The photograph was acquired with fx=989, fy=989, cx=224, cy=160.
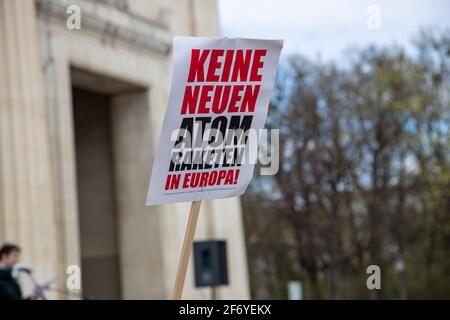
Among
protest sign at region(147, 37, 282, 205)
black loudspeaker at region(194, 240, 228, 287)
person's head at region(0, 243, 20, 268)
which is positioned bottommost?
black loudspeaker at region(194, 240, 228, 287)

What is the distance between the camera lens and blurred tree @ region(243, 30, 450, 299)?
42812 millimetres

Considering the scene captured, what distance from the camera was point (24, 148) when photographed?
734 inches

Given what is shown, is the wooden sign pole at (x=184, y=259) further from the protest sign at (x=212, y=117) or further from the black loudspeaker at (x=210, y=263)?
the black loudspeaker at (x=210, y=263)

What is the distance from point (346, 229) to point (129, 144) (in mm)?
22673

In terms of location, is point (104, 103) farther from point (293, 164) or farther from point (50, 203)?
point (293, 164)

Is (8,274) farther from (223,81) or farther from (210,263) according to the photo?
(210,263)

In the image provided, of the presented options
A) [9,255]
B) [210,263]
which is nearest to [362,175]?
[210,263]

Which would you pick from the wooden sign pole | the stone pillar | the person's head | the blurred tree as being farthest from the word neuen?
the blurred tree

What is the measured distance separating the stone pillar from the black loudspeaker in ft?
9.09

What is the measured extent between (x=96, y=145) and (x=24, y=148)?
7.03 meters

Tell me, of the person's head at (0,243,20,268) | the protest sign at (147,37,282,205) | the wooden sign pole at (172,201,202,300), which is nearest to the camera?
the wooden sign pole at (172,201,202,300)

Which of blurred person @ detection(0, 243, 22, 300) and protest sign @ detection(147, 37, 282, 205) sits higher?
protest sign @ detection(147, 37, 282, 205)

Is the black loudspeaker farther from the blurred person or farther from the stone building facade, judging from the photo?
the blurred person
